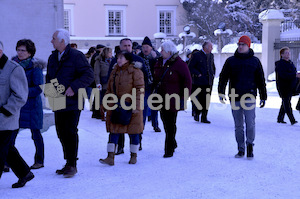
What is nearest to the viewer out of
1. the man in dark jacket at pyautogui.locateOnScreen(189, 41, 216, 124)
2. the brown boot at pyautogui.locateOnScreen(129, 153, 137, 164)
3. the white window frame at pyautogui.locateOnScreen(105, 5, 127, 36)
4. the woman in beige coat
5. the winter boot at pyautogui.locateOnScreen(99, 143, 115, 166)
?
the woman in beige coat

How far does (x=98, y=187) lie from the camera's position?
19.1 ft

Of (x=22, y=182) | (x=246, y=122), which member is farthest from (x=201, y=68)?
(x=22, y=182)

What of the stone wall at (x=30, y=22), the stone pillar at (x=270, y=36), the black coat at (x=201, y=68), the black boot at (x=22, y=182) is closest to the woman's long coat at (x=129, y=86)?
the black boot at (x=22, y=182)

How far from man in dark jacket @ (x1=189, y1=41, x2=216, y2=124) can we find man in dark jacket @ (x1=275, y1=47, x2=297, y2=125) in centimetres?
159

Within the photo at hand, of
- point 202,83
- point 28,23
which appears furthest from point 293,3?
point 28,23

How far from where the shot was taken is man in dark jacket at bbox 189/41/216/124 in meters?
11.2

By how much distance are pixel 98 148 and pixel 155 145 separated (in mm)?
1049

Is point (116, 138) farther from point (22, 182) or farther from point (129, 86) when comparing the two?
point (22, 182)

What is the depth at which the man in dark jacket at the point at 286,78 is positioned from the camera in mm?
10797

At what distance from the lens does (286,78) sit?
10.8 m

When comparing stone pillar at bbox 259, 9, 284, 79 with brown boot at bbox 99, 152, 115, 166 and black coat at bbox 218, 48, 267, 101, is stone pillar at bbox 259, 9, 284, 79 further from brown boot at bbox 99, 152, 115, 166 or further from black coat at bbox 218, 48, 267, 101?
brown boot at bbox 99, 152, 115, 166

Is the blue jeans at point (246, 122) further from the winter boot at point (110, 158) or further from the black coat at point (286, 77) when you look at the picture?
the black coat at point (286, 77)

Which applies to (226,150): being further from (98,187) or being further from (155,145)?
(98,187)

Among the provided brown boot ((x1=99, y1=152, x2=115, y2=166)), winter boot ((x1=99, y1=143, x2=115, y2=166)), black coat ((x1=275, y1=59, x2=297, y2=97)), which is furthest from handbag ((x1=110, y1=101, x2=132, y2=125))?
black coat ((x1=275, y1=59, x2=297, y2=97))
